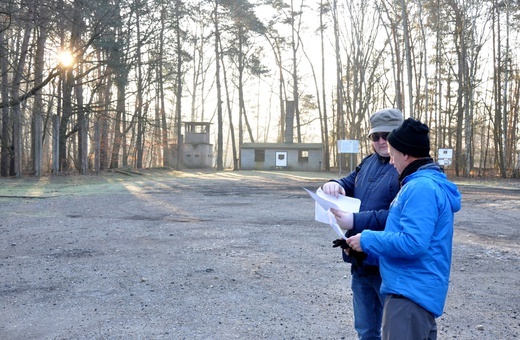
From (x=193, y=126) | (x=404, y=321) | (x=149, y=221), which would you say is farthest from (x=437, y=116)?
(x=404, y=321)

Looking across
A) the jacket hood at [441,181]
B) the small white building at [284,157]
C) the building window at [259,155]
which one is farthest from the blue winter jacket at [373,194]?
the building window at [259,155]

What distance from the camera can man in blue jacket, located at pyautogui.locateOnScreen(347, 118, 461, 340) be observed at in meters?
2.28

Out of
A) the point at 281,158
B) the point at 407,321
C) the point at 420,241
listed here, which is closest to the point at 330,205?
the point at 420,241

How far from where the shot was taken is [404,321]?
2299mm

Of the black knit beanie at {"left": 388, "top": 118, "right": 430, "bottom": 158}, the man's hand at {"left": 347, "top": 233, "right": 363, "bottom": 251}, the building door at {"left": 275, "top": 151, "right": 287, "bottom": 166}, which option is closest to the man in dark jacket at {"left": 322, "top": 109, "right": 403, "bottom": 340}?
the man's hand at {"left": 347, "top": 233, "right": 363, "bottom": 251}

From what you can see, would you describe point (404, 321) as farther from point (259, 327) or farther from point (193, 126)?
point (193, 126)

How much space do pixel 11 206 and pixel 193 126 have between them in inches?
1348

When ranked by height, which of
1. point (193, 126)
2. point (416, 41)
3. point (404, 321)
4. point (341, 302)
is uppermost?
point (416, 41)

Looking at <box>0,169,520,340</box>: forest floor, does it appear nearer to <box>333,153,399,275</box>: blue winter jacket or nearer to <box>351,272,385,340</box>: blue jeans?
<box>351,272,385,340</box>: blue jeans

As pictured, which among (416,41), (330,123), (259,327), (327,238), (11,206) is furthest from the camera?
(330,123)

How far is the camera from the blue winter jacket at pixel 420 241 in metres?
2.27

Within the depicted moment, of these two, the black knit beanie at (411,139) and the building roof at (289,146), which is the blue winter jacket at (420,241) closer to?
the black knit beanie at (411,139)

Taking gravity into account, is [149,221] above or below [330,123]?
below

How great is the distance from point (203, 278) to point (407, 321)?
3910mm
